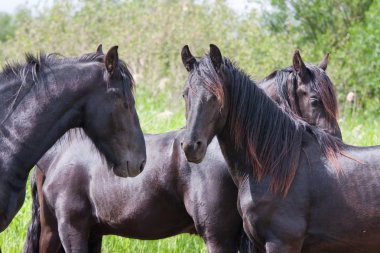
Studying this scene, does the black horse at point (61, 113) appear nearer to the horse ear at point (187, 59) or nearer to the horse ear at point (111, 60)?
the horse ear at point (111, 60)

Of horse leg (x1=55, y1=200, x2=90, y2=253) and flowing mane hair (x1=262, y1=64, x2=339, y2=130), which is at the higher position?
flowing mane hair (x1=262, y1=64, x2=339, y2=130)

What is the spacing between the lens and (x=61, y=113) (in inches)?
208

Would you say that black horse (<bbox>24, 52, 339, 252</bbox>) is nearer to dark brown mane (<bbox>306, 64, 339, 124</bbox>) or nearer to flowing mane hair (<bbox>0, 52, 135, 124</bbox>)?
dark brown mane (<bbox>306, 64, 339, 124</bbox>)

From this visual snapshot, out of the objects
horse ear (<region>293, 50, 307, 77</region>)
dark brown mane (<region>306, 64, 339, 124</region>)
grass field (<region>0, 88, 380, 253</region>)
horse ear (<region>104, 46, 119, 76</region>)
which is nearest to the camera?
horse ear (<region>104, 46, 119, 76</region>)

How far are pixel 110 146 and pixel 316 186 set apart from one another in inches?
55.5

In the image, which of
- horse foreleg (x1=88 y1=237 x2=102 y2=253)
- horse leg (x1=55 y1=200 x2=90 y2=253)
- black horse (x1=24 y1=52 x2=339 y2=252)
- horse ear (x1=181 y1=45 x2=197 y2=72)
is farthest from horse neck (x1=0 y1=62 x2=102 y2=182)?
horse foreleg (x1=88 y1=237 x2=102 y2=253)

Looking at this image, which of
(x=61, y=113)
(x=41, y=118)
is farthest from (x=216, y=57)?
(x=41, y=118)

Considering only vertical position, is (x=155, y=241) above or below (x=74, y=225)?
below

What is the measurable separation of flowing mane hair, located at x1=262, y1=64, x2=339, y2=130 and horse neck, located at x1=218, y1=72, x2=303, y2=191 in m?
0.76

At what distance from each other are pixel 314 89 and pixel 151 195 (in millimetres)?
1530

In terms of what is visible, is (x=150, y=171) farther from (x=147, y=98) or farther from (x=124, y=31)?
(x=124, y=31)

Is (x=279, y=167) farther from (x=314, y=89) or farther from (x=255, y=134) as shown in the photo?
(x=314, y=89)

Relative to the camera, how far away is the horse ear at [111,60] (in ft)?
17.3

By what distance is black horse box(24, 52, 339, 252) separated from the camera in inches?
A: 243
